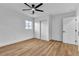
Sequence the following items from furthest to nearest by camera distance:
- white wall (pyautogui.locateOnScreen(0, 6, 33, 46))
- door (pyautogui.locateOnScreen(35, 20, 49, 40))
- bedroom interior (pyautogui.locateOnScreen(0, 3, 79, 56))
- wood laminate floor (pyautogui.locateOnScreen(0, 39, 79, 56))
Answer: door (pyautogui.locateOnScreen(35, 20, 49, 40)), white wall (pyautogui.locateOnScreen(0, 6, 33, 46)), bedroom interior (pyautogui.locateOnScreen(0, 3, 79, 56)), wood laminate floor (pyautogui.locateOnScreen(0, 39, 79, 56))

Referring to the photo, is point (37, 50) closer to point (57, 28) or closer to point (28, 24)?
point (57, 28)

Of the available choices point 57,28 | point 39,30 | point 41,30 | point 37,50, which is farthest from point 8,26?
point 57,28

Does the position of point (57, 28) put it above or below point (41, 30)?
above

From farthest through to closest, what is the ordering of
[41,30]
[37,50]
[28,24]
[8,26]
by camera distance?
[28,24], [41,30], [8,26], [37,50]

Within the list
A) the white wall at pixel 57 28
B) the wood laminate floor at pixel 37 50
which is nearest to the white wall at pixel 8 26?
the wood laminate floor at pixel 37 50

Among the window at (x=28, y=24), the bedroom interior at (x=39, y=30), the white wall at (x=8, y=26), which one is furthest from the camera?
the window at (x=28, y=24)

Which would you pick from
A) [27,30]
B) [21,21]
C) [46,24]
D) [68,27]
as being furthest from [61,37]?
[21,21]

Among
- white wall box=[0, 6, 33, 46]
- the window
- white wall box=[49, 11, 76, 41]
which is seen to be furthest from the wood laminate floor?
the window

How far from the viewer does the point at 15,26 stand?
3945 millimetres

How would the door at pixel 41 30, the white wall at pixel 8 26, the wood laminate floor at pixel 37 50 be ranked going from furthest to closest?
the door at pixel 41 30, the white wall at pixel 8 26, the wood laminate floor at pixel 37 50

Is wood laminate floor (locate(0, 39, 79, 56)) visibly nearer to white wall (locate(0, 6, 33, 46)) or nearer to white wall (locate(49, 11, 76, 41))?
white wall (locate(0, 6, 33, 46))

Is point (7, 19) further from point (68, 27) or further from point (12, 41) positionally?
point (68, 27)

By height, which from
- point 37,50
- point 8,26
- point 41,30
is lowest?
point 37,50

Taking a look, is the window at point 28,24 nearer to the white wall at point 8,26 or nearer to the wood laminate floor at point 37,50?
the white wall at point 8,26
